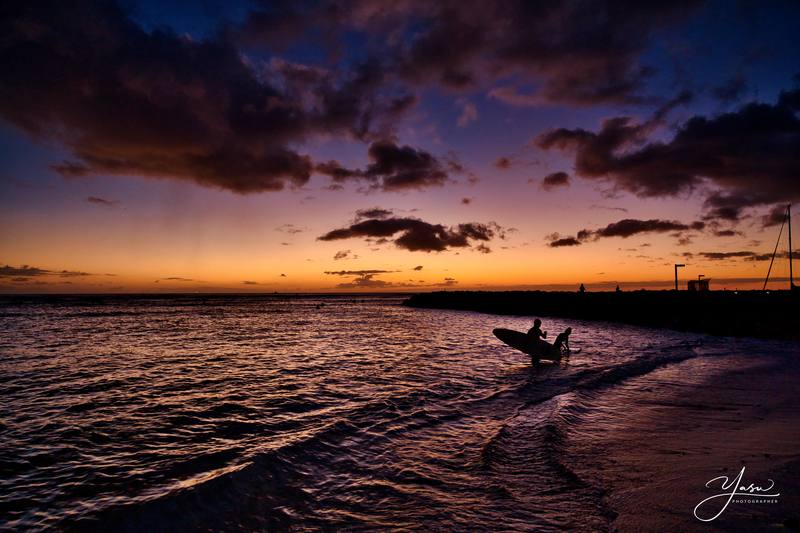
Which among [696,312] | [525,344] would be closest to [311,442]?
[525,344]

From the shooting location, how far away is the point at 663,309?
5238cm

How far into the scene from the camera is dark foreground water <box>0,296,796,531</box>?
6438mm

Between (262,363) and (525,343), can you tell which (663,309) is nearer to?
(525,343)
